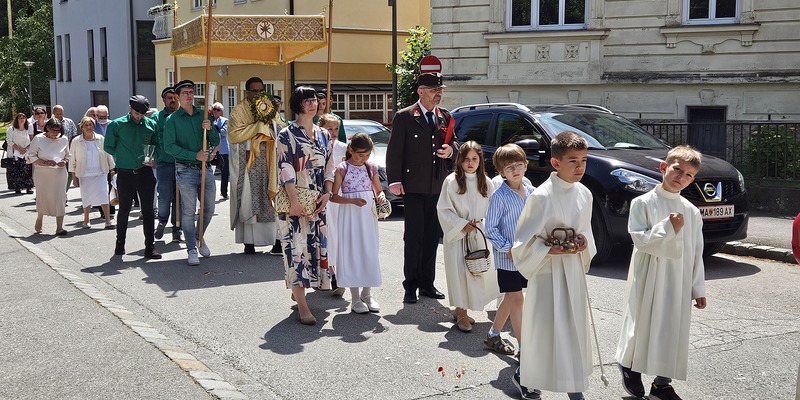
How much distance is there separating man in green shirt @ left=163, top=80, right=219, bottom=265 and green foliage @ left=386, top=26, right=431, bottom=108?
1496cm

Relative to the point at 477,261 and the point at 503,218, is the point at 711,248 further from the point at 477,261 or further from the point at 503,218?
the point at 503,218

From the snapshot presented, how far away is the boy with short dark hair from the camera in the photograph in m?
6.55

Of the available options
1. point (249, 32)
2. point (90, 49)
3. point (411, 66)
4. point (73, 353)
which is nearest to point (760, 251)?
point (249, 32)

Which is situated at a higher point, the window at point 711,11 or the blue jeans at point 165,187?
the window at point 711,11

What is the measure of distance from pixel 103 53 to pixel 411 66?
2342cm

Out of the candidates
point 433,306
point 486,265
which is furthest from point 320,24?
point 486,265

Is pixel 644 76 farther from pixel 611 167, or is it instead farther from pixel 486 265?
pixel 486 265

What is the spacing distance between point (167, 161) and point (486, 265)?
5709mm

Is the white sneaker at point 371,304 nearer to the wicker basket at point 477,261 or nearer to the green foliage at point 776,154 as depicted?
the wicker basket at point 477,261

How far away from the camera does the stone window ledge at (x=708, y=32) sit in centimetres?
1947

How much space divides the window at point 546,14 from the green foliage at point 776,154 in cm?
709

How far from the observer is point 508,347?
692 centimetres

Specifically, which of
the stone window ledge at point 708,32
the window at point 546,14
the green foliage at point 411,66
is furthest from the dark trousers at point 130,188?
the green foliage at point 411,66

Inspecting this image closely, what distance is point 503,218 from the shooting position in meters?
6.62
